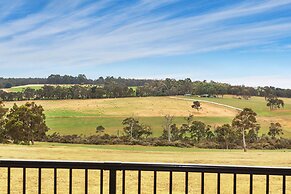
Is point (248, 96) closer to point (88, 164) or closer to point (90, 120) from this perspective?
point (90, 120)

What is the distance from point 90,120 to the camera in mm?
59062

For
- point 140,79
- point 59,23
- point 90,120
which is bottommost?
point 90,120

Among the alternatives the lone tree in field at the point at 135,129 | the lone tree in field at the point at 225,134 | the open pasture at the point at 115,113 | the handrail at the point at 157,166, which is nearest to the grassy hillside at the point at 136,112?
the open pasture at the point at 115,113

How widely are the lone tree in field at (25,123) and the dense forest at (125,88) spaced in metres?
19.0

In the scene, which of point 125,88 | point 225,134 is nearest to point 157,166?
point 225,134

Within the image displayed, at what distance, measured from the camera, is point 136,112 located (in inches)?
2384

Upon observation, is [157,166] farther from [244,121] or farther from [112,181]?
[244,121]

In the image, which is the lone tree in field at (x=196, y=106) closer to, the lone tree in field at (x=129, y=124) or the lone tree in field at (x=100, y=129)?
the lone tree in field at (x=129, y=124)

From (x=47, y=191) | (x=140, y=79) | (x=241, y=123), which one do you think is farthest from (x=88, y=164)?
(x=140, y=79)

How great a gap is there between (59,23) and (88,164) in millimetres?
56159

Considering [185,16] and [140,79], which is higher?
[185,16]

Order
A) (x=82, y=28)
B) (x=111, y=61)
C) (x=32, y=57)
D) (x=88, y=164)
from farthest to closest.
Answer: (x=111, y=61) < (x=32, y=57) < (x=82, y=28) < (x=88, y=164)

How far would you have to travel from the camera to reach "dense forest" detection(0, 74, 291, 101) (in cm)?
6425

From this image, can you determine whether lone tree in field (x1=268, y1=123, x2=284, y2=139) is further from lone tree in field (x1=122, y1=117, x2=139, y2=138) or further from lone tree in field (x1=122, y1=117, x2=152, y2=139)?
lone tree in field (x1=122, y1=117, x2=139, y2=138)
